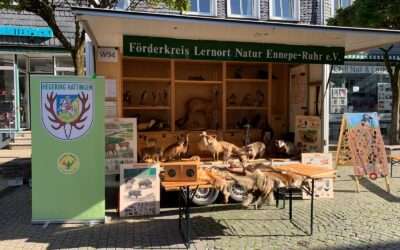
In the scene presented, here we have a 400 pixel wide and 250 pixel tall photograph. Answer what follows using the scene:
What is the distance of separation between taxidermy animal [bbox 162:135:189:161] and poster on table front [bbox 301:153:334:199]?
6.26 ft

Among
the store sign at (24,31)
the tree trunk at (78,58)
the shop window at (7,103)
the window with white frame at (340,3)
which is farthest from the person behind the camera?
the window with white frame at (340,3)

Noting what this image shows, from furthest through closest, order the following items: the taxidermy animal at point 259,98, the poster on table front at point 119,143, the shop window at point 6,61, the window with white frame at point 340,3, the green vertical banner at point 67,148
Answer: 1. the window with white frame at point 340,3
2. the shop window at point 6,61
3. the taxidermy animal at point 259,98
4. the poster on table front at point 119,143
5. the green vertical banner at point 67,148

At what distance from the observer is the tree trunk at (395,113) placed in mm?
12875

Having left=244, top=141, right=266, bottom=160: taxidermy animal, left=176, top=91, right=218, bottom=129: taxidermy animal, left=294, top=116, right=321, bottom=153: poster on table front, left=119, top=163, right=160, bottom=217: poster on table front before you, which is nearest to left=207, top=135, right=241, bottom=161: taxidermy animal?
left=244, top=141, right=266, bottom=160: taxidermy animal

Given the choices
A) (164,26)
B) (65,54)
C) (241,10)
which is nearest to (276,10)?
(241,10)

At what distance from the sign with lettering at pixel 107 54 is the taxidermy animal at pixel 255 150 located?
2557 mm

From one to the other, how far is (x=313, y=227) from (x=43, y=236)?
11.0 feet

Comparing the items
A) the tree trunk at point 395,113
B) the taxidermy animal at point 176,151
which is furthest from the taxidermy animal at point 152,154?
the tree trunk at point 395,113

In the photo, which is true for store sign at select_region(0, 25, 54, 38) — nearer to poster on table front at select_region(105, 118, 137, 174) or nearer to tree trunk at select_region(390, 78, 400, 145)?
poster on table front at select_region(105, 118, 137, 174)

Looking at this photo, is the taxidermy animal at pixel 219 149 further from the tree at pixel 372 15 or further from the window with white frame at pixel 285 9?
the window with white frame at pixel 285 9

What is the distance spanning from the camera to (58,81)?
593 centimetres

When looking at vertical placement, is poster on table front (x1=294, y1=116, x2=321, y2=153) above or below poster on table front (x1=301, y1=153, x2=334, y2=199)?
above

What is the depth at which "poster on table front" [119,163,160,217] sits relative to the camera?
21.4 feet

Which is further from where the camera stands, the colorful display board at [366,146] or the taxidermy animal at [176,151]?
the colorful display board at [366,146]
